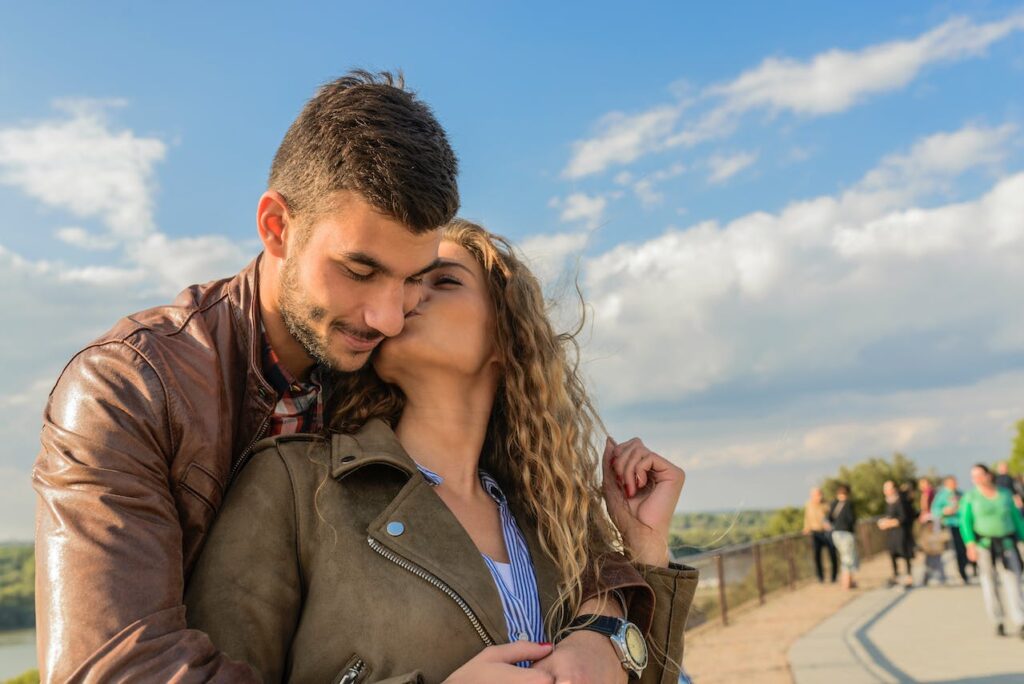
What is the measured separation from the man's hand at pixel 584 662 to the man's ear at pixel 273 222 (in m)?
1.52

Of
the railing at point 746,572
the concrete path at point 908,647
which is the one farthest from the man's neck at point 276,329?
the railing at point 746,572

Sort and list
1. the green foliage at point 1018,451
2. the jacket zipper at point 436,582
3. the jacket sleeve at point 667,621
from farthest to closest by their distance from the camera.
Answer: the green foliage at point 1018,451
the jacket sleeve at point 667,621
the jacket zipper at point 436,582

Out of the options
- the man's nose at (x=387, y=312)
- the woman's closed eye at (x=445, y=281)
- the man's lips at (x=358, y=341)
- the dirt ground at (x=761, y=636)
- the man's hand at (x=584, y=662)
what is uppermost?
the woman's closed eye at (x=445, y=281)

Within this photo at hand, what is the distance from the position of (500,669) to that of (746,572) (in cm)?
1589

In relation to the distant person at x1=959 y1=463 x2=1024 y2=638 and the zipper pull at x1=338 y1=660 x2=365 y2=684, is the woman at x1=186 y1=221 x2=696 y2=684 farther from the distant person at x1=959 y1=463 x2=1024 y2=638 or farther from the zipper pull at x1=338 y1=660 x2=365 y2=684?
the distant person at x1=959 y1=463 x2=1024 y2=638

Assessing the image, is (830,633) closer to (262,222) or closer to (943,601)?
(943,601)

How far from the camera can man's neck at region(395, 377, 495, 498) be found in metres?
3.35

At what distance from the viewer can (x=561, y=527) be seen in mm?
3311

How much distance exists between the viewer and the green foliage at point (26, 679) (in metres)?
Result: 9.45

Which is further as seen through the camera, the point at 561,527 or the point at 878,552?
the point at 878,552

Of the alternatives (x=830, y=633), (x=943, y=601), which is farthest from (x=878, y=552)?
(x=830, y=633)

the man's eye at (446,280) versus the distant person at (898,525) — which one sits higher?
the man's eye at (446,280)

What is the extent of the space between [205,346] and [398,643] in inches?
38.0

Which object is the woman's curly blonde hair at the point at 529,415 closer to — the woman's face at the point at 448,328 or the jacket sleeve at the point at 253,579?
the woman's face at the point at 448,328
